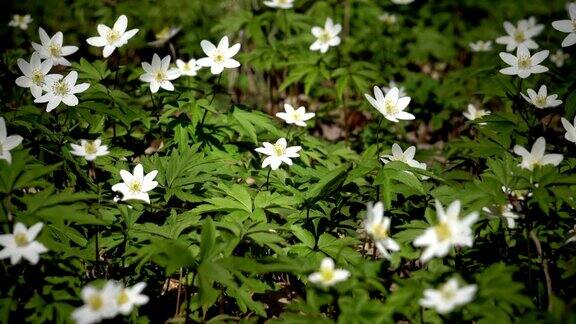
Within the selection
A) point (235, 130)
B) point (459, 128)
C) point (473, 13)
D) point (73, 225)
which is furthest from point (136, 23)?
point (473, 13)

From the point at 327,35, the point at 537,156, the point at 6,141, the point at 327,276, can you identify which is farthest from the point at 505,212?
the point at 6,141

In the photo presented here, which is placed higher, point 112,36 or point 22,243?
point 112,36

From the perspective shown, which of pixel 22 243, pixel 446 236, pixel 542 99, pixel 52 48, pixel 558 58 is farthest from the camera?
pixel 558 58

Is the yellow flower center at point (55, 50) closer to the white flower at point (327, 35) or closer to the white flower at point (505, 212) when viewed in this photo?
the white flower at point (327, 35)

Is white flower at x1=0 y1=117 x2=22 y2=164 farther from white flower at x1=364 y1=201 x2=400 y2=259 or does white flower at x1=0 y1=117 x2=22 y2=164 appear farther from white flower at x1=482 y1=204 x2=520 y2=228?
white flower at x1=482 y1=204 x2=520 y2=228

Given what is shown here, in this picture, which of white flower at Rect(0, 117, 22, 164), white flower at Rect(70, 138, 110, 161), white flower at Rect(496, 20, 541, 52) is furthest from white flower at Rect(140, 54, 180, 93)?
white flower at Rect(496, 20, 541, 52)

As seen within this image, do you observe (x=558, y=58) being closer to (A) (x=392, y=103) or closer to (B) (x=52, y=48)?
(A) (x=392, y=103)
